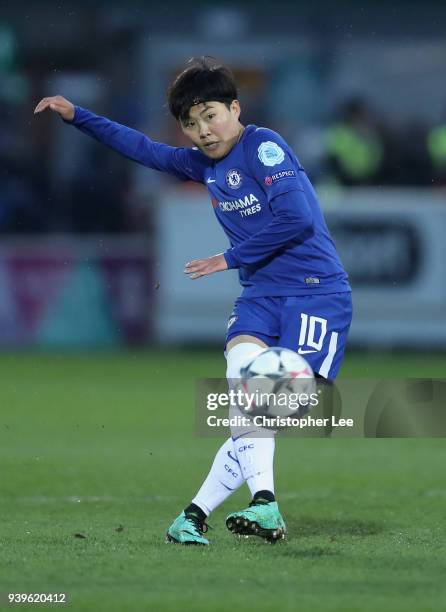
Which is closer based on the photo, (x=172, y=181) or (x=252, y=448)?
(x=252, y=448)

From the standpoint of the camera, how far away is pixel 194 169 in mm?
6453

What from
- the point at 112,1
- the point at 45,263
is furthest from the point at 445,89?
the point at 45,263

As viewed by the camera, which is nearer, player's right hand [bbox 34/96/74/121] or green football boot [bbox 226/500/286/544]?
green football boot [bbox 226/500/286/544]

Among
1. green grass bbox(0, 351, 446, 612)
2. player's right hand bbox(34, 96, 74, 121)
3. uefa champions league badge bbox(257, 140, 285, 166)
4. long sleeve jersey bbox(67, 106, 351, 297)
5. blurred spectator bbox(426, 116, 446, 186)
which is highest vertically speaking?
blurred spectator bbox(426, 116, 446, 186)

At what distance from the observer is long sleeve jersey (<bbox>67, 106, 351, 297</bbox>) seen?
595cm

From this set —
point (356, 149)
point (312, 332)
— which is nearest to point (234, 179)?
point (312, 332)

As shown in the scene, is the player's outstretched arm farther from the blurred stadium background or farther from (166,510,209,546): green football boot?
the blurred stadium background

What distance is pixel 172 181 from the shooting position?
18281 mm

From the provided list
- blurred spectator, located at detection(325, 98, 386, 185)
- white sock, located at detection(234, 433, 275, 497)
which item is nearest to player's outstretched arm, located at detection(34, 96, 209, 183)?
white sock, located at detection(234, 433, 275, 497)

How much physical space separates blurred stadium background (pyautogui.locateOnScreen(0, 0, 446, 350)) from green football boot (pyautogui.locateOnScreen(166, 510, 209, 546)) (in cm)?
868

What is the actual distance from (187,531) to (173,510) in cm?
113

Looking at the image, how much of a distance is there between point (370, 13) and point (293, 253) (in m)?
16.7

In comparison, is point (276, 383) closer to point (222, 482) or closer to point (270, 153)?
point (222, 482)

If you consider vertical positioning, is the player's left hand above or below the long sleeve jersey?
below
